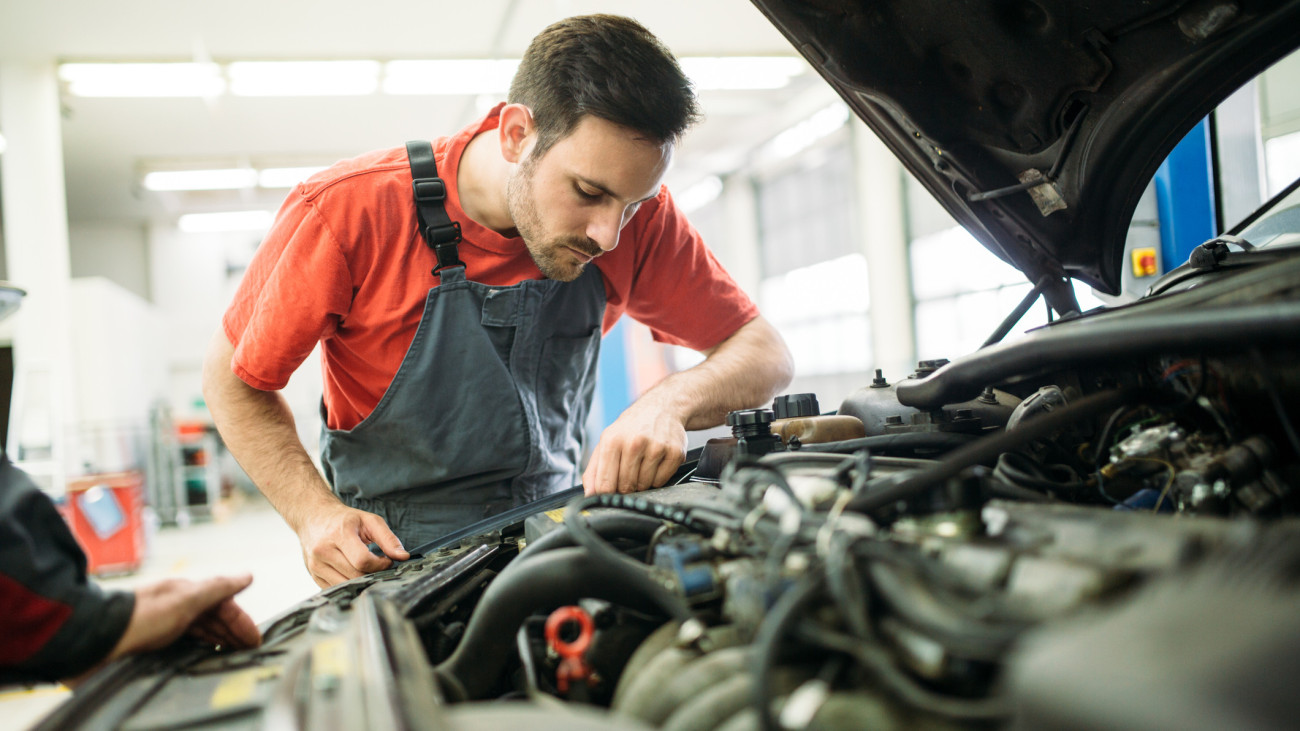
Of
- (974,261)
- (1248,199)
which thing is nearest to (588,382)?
(1248,199)

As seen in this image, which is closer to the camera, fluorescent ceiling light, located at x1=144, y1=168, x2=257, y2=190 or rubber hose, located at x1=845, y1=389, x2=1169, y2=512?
rubber hose, located at x1=845, y1=389, x2=1169, y2=512

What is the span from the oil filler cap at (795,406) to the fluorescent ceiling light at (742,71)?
18.2ft

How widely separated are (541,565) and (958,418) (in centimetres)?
57

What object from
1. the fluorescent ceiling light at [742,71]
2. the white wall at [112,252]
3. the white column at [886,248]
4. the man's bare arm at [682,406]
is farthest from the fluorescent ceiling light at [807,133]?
the white wall at [112,252]

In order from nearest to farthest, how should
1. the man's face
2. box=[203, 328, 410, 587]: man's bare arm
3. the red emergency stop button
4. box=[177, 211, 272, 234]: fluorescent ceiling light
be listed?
box=[203, 328, 410, 587]: man's bare arm → the man's face → the red emergency stop button → box=[177, 211, 272, 234]: fluorescent ceiling light

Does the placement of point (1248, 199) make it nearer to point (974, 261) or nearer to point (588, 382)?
point (588, 382)

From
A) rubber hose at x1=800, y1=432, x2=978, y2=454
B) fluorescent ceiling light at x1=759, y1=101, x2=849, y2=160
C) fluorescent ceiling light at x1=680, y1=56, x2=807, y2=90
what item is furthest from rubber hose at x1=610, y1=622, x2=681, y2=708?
fluorescent ceiling light at x1=759, y1=101, x2=849, y2=160

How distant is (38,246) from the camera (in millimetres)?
5387

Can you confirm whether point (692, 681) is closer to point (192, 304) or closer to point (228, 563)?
point (228, 563)

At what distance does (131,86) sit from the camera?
600 cm

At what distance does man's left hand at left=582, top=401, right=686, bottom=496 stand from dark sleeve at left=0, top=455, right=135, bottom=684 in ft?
1.87

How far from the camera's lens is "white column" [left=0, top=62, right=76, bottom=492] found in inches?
192

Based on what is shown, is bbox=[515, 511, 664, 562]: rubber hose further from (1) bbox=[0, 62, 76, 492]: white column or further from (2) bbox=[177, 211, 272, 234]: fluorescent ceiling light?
(2) bbox=[177, 211, 272, 234]: fluorescent ceiling light

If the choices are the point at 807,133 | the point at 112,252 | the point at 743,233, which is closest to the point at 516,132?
the point at 807,133
